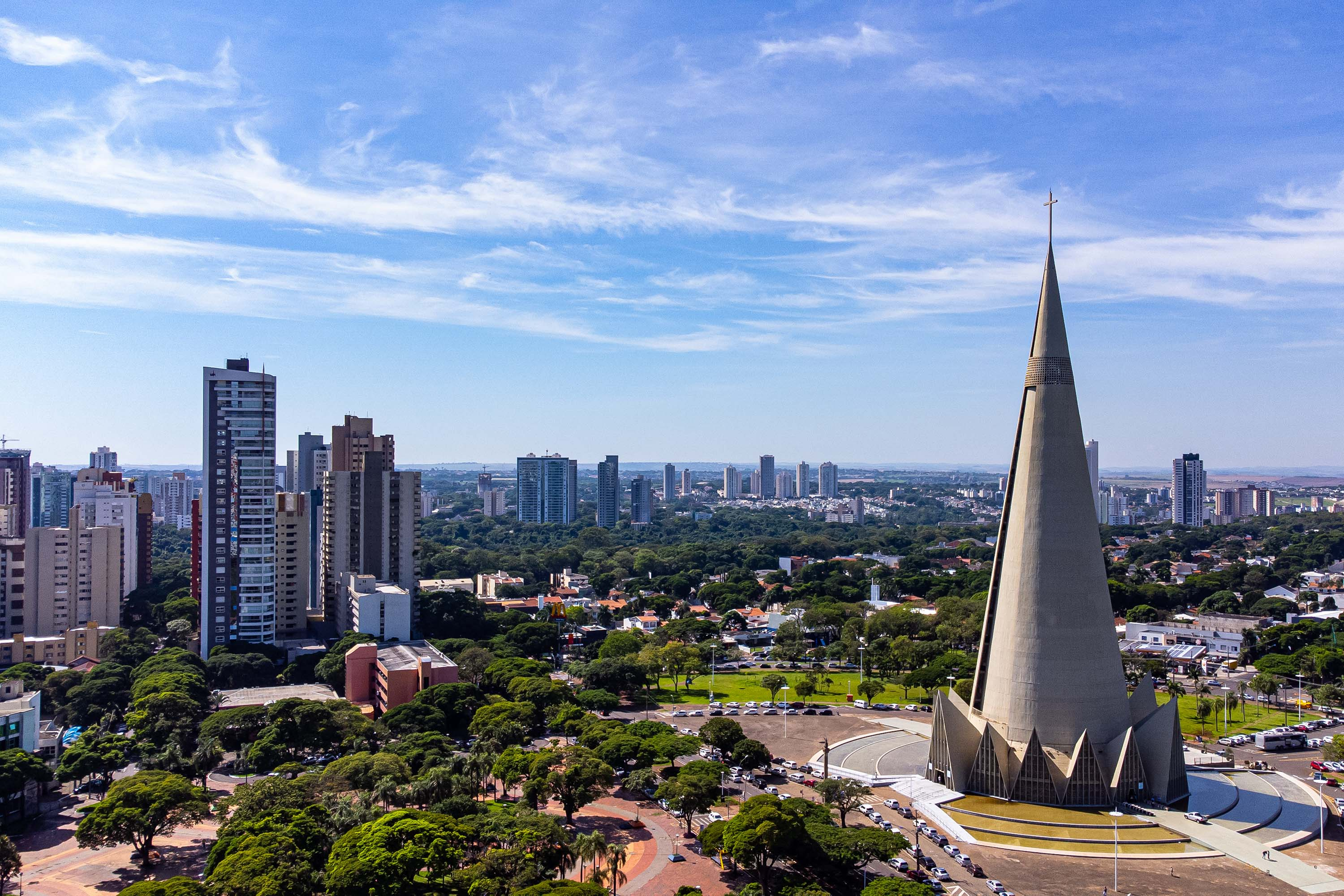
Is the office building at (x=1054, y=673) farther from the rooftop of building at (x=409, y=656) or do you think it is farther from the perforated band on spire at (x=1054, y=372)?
the rooftop of building at (x=409, y=656)

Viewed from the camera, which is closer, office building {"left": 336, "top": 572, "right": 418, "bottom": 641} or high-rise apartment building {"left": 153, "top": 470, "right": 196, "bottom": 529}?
office building {"left": 336, "top": 572, "right": 418, "bottom": 641}

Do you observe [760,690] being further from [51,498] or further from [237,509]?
[51,498]

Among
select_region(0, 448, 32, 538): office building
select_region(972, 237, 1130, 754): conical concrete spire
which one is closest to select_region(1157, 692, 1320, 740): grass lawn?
select_region(972, 237, 1130, 754): conical concrete spire

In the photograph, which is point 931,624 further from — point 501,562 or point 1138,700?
point 501,562

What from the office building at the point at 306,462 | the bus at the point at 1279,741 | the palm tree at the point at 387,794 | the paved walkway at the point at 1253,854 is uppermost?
the office building at the point at 306,462

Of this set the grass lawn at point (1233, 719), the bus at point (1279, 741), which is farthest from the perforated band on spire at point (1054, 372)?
the bus at point (1279, 741)

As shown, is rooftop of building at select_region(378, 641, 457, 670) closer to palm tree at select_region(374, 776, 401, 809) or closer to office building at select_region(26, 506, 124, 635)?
palm tree at select_region(374, 776, 401, 809)

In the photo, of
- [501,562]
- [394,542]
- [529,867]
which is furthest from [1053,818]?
[501,562]
